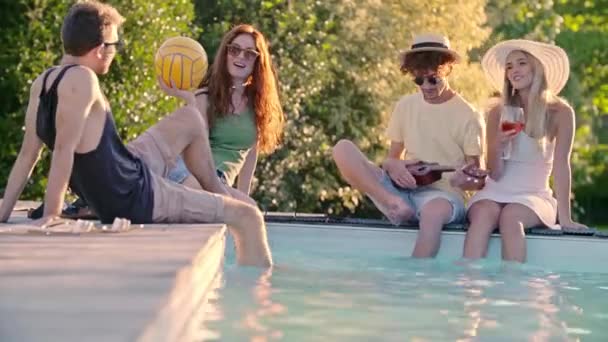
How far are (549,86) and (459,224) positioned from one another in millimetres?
1134

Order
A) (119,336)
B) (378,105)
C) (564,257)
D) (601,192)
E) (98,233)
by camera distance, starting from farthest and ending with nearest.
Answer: (601,192), (378,105), (564,257), (98,233), (119,336)

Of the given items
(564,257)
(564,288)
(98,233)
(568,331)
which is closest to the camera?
(568,331)

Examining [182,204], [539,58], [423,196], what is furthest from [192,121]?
[539,58]

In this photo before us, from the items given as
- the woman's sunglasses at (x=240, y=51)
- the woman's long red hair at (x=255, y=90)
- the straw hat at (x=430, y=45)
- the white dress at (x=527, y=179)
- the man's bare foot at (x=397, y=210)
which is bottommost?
the man's bare foot at (x=397, y=210)

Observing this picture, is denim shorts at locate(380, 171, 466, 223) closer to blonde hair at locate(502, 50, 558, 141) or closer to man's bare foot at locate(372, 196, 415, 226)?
man's bare foot at locate(372, 196, 415, 226)

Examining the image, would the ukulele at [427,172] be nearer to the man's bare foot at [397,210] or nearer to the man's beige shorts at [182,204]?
the man's bare foot at [397,210]

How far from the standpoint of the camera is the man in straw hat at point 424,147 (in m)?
9.09

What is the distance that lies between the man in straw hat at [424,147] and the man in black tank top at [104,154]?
145cm

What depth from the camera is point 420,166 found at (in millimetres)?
9016

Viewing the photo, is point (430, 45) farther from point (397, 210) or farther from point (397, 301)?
point (397, 301)

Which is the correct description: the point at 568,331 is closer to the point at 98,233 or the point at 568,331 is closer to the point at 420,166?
the point at 98,233

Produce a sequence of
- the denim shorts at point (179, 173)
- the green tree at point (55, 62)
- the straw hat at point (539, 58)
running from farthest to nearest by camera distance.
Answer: the green tree at point (55, 62)
the straw hat at point (539, 58)
the denim shorts at point (179, 173)

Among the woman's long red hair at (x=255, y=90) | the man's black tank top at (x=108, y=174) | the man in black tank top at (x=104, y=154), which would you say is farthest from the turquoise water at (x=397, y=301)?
the woman's long red hair at (x=255, y=90)

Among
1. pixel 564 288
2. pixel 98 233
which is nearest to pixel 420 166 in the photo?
pixel 564 288
